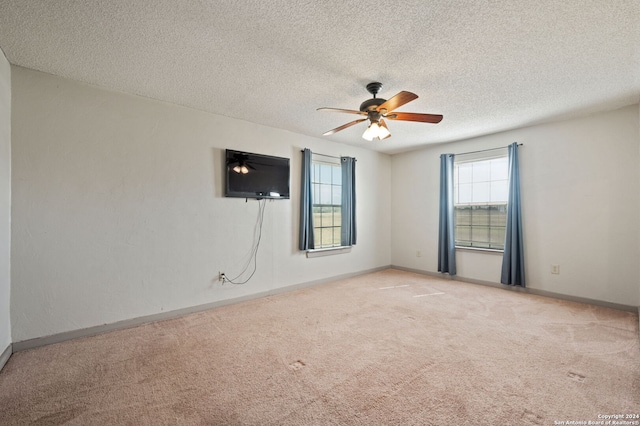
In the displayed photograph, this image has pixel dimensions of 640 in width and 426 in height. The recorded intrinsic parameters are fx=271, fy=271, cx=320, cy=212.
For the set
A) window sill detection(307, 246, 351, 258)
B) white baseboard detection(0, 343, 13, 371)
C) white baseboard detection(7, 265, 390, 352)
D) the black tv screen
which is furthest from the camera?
window sill detection(307, 246, 351, 258)

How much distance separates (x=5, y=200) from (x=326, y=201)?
3837 millimetres

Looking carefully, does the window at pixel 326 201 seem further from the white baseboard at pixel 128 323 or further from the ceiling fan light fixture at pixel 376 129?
the ceiling fan light fixture at pixel 376 129

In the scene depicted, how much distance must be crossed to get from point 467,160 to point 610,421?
402cm

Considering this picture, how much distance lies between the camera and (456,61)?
2363 millimetres

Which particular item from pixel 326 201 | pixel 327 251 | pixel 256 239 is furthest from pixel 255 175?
pixel 327 251

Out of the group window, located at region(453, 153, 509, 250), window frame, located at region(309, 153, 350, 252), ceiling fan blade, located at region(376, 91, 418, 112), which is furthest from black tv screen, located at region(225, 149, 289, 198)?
window, located at region(453, 153, 509, 250)

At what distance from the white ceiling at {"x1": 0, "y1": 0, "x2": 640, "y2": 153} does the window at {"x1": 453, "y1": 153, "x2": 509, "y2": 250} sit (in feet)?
4.51

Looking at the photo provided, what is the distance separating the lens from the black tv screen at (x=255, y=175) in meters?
3.71

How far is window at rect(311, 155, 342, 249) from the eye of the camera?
4762mm

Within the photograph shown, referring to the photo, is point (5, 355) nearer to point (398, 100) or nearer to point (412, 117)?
point (398, 100)

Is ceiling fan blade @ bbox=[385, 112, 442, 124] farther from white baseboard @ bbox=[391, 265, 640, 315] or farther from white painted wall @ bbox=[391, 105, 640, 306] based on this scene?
white baseboard @ bbox=[391, 265, 640, 315]

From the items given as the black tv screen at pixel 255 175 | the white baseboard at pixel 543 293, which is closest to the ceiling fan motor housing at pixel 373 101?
the black tv screen at pixel 255 175

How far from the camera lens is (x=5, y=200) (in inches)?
90.8

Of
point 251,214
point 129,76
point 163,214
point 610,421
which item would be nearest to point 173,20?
point 129,76
